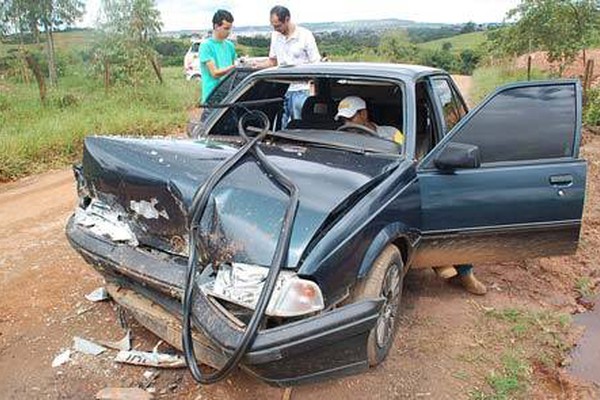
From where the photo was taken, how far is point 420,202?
130 inches

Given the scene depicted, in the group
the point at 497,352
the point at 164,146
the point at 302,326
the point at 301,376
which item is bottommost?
the point at 497,352

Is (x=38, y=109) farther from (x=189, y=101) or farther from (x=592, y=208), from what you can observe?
(x=592, y=208)

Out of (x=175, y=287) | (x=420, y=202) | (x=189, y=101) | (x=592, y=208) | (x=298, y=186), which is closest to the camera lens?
(x=175, y=287)

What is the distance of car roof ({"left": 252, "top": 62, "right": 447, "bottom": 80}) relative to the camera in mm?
3670

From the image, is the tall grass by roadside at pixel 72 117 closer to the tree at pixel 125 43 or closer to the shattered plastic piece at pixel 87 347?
the tree at pixel 125 43

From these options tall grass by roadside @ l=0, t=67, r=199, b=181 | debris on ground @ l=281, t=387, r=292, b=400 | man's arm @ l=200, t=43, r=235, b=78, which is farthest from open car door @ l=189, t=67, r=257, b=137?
tall grass by roadside @ l=0, t=67, r=199, b=181

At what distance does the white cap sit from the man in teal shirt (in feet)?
8.82

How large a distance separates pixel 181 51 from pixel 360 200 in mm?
25216

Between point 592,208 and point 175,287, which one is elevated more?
point 175,287

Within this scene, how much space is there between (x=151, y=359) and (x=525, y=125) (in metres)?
2.66

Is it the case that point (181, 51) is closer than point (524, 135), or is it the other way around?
point (524, 135)

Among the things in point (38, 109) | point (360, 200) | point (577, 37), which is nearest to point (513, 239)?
point (360, 200)

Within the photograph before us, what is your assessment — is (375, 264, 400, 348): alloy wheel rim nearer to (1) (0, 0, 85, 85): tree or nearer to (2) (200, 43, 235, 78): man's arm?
(2) (200, 43, 235, 78): man's arm

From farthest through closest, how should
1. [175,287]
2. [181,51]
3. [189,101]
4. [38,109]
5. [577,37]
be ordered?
[181,51]
[189,101]
[577,37]
[38,109]
[175,287]
